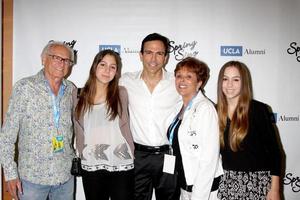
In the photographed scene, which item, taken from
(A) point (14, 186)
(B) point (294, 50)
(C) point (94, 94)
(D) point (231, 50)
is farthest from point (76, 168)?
(B) point (294, 50)

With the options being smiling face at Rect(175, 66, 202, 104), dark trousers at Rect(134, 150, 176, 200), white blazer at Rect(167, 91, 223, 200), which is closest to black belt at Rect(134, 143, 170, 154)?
dark trousers at Rect(134, 150, 176, 200)

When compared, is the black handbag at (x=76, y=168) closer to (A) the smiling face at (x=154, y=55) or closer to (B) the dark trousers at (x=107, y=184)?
(B) the dark trousers at (x=107, y=184)

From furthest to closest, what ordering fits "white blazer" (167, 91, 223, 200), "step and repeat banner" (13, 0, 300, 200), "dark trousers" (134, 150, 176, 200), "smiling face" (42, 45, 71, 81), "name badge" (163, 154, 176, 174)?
"step and repeat banner" (13, 0, 300, 200), "dark trousers" (134, 150, 176, 200), "name badge" (163, 154, 176, 174), "smiling face" (42, 45, 71, 81), "white blazer" (167, 91, 223, 200)

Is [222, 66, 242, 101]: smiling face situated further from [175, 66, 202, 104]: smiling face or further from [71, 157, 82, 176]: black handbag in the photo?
[71, 157, 82, 176]: black handbag

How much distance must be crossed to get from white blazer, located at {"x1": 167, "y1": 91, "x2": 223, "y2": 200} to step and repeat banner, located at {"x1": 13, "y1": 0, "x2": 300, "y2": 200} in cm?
121

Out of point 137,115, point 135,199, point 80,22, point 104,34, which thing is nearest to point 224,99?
point 137,115

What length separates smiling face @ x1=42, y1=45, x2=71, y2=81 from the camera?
6.27 ft

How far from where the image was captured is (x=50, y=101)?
74.3 inches

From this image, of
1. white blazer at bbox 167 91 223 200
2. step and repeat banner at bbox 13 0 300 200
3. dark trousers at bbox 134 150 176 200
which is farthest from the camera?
step and repeat banner at bbox 13 0 300 200

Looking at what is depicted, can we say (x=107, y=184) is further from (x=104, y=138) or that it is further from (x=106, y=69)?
(x=106, y=69)

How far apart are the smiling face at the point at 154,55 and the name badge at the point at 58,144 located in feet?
3.18

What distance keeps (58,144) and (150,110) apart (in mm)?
827

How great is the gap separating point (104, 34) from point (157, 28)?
61 cm

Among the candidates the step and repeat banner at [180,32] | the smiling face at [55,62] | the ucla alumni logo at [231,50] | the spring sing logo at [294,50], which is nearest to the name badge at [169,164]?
A: the smiling face at [55,62]
